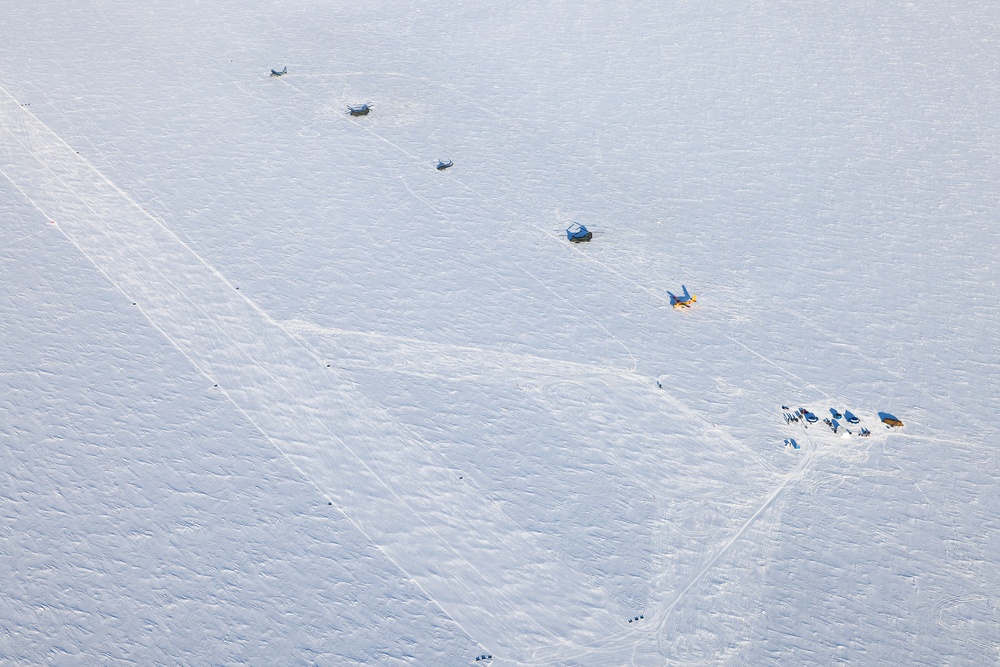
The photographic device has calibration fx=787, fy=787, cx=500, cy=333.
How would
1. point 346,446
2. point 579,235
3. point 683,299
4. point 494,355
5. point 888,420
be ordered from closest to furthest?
point 346,446
point 888,420
point 494,355
point 683,299
point 579,235

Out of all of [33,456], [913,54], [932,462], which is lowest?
[33,456]

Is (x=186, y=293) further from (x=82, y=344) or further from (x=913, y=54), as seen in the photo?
(x=913, y=54)

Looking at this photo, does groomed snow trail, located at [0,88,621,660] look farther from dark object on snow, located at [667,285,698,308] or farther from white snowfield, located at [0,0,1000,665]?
→ dark object on snow, located at [667,285,698,308]

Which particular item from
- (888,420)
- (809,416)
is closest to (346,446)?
(809,416)

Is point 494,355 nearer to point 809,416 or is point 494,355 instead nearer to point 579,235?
point 579,235

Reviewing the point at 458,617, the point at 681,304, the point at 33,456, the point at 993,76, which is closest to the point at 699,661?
the point at 458,617
